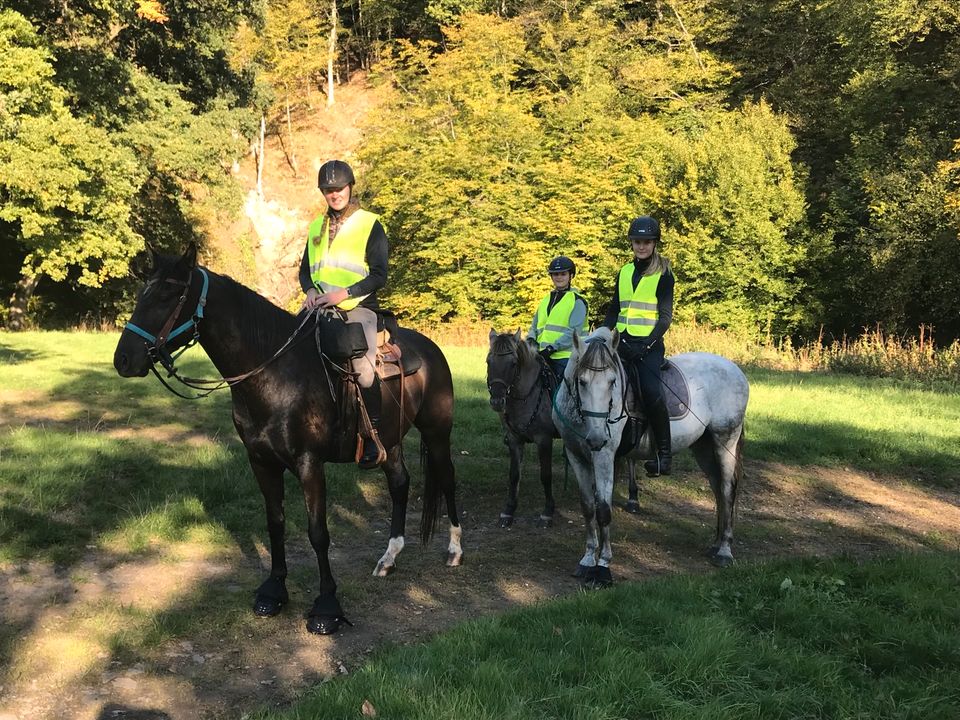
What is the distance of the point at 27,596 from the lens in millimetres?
5254

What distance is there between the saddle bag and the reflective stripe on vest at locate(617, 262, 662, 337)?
2.61 m

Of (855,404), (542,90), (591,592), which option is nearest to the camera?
(591,592)

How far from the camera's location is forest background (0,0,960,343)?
985 inches

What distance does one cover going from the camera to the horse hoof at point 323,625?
4.98m

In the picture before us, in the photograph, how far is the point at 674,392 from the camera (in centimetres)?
681

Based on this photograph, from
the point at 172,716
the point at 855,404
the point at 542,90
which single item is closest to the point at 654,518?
the point at 172,716

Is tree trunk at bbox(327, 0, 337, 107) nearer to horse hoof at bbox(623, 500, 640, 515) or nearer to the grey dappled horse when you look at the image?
horse hoof at bbox(623, 500, 640, 515)

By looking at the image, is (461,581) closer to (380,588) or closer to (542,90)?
(380,588)

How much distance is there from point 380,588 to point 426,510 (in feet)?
3.62

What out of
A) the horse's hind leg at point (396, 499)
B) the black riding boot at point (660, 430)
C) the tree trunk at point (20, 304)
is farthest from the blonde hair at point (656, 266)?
the tree trunk at point (20, 304)

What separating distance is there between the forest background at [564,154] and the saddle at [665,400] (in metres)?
19.5

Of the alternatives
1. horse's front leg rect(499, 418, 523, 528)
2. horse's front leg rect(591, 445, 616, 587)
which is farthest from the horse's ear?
horse's front leg rect(499, 418, 523, 528)

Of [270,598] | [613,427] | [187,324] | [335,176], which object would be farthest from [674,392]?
[187,324]

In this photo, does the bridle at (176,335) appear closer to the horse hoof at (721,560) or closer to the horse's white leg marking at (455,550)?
the horse's white leg marking at (455,550)
